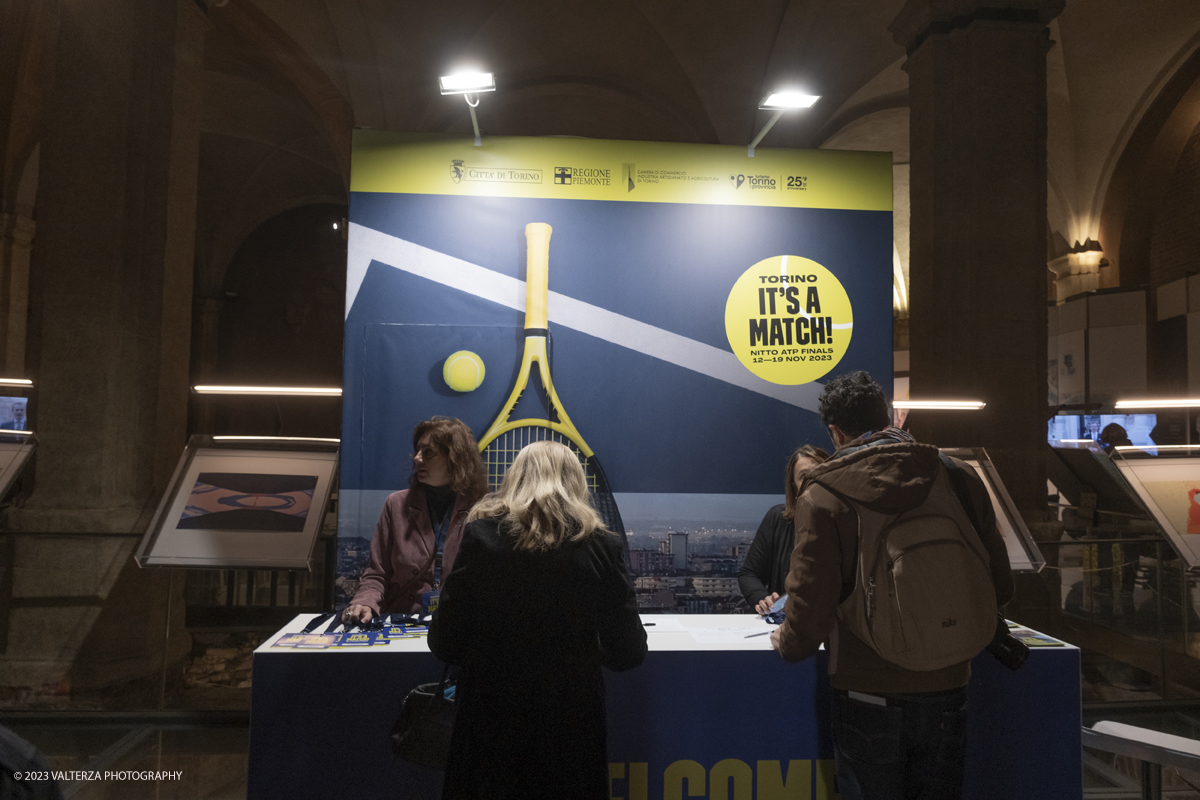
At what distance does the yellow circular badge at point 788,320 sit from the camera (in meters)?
4.07

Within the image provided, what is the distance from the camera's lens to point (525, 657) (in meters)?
1.98

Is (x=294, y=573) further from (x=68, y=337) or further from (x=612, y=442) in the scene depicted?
(x=612, y=442)

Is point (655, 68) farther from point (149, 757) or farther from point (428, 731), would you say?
point (428, 731)

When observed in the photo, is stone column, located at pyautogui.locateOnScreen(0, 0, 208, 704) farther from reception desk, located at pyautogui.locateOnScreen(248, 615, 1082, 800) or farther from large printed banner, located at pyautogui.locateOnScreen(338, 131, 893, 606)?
reception desk, located at pyautogui.locateOnScreen(248, 615, 1082, 800)

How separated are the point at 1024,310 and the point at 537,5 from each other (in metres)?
7.50

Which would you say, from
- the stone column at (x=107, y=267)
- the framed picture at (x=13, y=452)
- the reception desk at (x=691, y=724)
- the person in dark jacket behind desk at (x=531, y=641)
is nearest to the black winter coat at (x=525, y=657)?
the person in dark jacket behind desk at (x=531, y=641)

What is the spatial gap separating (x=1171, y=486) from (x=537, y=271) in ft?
12.1

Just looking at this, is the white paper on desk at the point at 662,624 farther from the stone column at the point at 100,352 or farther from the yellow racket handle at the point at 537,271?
the stone column at the point at 100,352

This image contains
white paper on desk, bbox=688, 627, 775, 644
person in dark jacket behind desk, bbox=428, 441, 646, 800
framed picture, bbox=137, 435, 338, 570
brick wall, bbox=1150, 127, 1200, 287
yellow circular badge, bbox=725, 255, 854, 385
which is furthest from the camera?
brick wall, bbox=1150, 127, 1200, 287

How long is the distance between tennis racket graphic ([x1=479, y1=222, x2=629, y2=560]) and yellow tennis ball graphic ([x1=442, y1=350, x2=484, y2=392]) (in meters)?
0.22

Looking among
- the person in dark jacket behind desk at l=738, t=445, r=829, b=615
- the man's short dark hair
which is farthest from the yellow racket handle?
the man's short dark hair

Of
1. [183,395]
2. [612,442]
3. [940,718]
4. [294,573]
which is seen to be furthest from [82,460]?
[940,718]

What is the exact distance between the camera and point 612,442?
402cm

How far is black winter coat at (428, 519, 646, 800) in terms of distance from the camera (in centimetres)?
197
